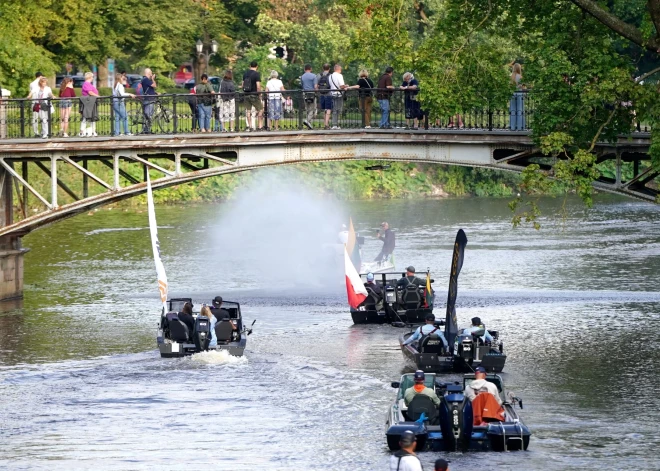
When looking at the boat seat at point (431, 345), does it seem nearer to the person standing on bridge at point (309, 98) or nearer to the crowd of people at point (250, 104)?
the crowd of people at point (250, 104)

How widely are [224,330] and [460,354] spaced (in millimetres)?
6067

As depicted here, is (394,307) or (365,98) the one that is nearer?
(394,307)

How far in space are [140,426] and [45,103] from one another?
1674cm

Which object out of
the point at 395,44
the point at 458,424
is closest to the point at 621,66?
the point at 395,44

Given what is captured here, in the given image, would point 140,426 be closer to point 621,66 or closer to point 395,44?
point 395,44

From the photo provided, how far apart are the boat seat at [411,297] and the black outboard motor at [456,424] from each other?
1533 centimetres

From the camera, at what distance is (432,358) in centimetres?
3597

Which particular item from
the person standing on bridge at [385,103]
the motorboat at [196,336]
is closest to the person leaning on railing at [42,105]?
the motorboat at [196,336]

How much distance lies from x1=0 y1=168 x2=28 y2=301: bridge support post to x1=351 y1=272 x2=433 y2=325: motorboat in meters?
11.2

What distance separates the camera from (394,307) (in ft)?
145

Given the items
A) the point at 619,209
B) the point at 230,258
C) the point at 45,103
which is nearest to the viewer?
the point at 45,103

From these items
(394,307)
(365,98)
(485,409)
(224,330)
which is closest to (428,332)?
(224,330)

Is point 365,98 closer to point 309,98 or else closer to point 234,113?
point 309,98

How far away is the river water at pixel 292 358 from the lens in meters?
29.7
